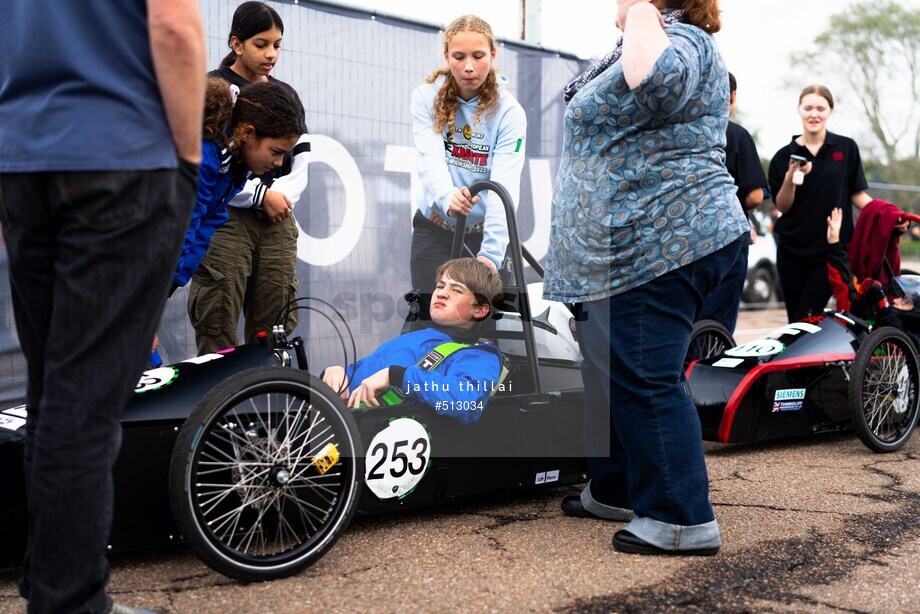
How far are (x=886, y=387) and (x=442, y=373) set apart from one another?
2407 millimetres

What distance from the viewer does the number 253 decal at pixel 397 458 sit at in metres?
2.72

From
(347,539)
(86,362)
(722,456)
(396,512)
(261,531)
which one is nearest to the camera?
(86,362)

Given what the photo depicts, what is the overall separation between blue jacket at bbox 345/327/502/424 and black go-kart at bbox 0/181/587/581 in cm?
6

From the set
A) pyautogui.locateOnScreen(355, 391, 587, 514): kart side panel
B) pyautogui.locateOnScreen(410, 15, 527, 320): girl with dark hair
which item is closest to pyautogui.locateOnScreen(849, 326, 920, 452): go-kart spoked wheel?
pyautogui.locateOnScreen(355, 391, 587, 514): kart side panel

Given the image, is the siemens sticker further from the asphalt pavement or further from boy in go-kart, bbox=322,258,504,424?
boy in go-kart, bbox=322,258,504,424

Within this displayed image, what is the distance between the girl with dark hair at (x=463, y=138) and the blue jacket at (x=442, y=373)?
0.67m

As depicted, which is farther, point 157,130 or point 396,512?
point 396,512

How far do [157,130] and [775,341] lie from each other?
3221mm

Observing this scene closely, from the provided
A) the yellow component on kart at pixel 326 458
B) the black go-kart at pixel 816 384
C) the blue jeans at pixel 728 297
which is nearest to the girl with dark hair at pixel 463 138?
the black go-kart at pixel 816 384

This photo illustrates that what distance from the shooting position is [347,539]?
276cm

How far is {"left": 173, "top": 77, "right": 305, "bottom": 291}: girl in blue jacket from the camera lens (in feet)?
9.11

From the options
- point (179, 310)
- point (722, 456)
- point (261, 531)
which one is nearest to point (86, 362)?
point (261, 531)

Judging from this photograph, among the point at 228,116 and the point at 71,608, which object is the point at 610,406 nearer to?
the point at 228,116

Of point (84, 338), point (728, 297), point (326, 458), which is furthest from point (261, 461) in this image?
point (728, 297)
